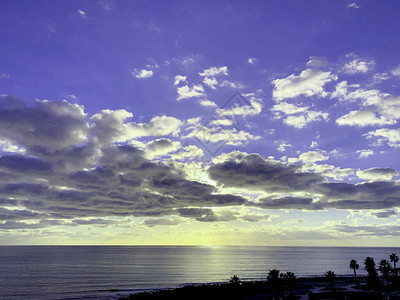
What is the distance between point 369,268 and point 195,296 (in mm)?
62691

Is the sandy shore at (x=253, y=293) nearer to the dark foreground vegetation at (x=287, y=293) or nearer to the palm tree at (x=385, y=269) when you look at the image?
the dark foreground vegetation at (x=287, y=293)

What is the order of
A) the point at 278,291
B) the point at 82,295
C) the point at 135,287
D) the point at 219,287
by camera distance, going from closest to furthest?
1. the point at 278,291
2. the point at 82,295
3. the point at 219,287
4. the point at 135,287

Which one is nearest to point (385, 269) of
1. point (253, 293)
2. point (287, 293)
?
point (287, 293)

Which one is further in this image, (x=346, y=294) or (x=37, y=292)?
(x=37, y=292)

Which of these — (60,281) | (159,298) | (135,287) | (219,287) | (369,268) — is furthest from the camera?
(60,281)

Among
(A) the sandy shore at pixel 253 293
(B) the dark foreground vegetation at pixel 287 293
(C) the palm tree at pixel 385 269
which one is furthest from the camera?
(C) the palm tree at pixel 385 269

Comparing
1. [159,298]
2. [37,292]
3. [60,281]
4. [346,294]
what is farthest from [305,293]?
[60,281]

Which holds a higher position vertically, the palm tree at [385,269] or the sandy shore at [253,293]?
the palm tree at [385,269]

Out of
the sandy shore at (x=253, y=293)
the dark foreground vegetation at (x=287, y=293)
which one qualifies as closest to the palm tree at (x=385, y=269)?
the dark foreground vegetation at (x=287, y=293)

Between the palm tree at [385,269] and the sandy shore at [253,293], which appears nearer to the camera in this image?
the sandy shore at [253,293]

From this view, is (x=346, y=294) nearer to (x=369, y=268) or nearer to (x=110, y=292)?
(x=369, y=268)

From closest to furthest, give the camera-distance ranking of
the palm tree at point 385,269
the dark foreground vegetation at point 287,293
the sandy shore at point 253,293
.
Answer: the dark foreground vegetation at point 287,293, the sandy shore at point 253,293, the palm tree at point 385,269

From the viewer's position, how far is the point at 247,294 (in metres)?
117

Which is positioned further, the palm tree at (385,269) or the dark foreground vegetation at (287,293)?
the palm tree at (385,269)
